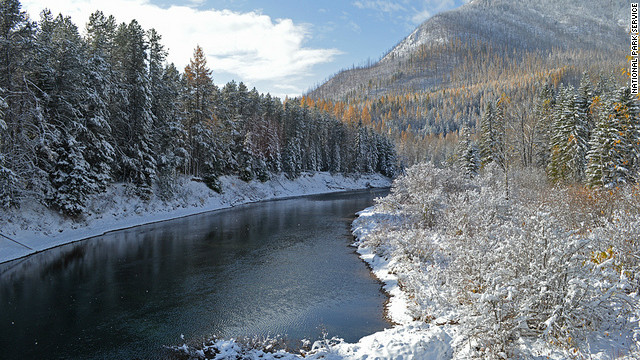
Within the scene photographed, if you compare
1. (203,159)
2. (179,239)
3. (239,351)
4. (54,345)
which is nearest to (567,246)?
(239,351)

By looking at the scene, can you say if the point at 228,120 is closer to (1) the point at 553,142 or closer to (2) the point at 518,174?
(2) the point at 518,174

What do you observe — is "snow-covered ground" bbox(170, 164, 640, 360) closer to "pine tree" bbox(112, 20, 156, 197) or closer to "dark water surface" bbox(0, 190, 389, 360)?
"dark water surface" bbox(0, 190, 389, 360)

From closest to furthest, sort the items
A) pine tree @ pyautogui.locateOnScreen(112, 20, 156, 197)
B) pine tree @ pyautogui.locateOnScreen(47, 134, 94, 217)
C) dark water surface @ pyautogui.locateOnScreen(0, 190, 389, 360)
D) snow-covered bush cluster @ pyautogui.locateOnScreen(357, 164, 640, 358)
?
snow-covered bush cluster @ pyautogui.locateOnScreen(357, 164, 640, 358), dark water surface @ pyautogui.locateOnScreen(0, 190, 389, 360), pine tree @ pyautogui.locateOnScreen(47, 134, 94, 217), pine tree @ pyautogui.locateOnScreen(112, 20, 156, 197)

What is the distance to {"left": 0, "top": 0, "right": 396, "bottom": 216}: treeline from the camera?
20344mm

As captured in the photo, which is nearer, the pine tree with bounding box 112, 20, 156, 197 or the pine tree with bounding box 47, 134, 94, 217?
the pine tree with bounding box 47, 134, 94, 217

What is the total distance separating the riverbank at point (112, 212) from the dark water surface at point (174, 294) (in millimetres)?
1456

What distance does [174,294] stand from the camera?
1323cm

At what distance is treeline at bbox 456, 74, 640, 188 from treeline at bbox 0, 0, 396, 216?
27959mm

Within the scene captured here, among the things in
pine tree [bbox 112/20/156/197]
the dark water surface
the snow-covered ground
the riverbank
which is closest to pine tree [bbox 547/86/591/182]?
the snow-covered ground

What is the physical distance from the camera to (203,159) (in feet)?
139

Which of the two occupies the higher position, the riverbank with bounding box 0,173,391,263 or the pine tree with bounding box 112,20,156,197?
the pine tree with bounding box 112,20,156,197

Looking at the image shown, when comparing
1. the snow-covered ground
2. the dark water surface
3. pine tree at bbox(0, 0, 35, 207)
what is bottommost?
the dark water surface

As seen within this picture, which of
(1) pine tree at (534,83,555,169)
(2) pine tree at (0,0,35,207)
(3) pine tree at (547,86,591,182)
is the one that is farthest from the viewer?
(1) pine tree at (534,83,555,169)

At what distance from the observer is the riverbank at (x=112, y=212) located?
19.4 m
